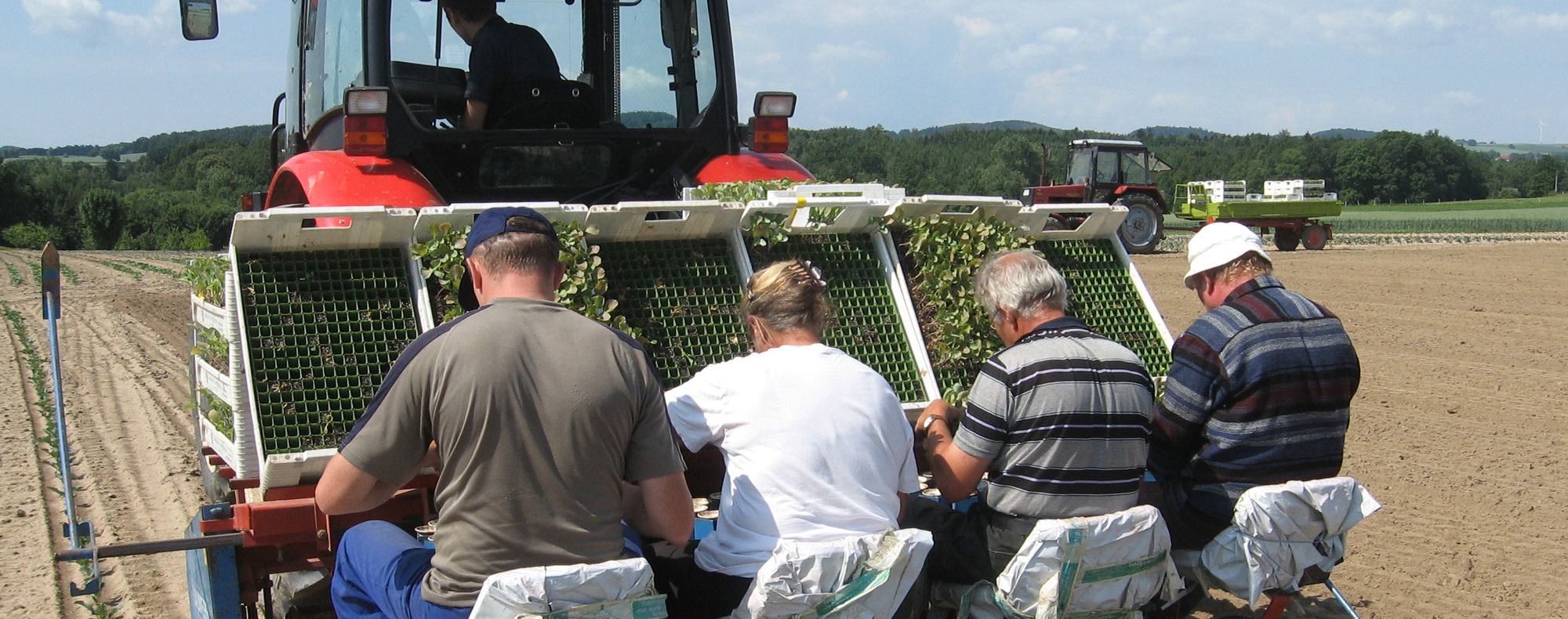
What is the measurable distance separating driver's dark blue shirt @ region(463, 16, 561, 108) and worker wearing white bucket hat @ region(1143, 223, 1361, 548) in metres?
2.92

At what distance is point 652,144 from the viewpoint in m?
5.05

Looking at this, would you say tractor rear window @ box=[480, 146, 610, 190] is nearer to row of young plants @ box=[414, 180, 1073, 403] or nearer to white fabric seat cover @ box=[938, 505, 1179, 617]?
row of young plants @ box=[414, 180, 1073, 403]

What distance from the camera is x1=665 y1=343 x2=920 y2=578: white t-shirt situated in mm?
2641

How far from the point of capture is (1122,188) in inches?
965

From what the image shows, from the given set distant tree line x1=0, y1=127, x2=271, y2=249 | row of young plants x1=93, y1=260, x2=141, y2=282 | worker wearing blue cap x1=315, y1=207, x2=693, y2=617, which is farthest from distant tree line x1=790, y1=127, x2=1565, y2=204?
worker wearing blue cap x1=315, y1=207, x2=693, y2=617

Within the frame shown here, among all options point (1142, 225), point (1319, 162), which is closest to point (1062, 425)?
point (1142, 225)

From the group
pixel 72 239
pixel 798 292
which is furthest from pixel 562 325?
pixel 72 239

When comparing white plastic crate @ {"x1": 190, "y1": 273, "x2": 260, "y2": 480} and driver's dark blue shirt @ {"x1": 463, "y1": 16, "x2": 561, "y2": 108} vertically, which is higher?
driver's dark blue shirt @ {"x1": 463, "y1": 16, "x2": 561, "y2": 108}

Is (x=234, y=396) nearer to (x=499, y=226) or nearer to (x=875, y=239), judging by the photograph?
(x=499, y=226)

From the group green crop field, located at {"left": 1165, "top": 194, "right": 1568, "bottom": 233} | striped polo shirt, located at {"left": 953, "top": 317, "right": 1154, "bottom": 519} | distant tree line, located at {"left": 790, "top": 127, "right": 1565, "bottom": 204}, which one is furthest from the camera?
distant tree line, located at {"left": 790, "top": 127, "right": 1565, "bottom": 204}

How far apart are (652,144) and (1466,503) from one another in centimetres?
453

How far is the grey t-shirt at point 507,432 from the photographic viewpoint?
230 cm

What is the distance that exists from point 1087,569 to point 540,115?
3153mm

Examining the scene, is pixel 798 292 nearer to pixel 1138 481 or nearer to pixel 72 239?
pixel 1138 481
